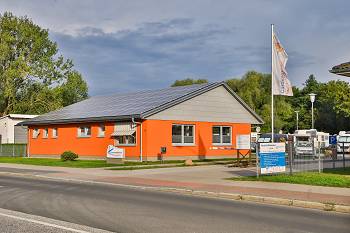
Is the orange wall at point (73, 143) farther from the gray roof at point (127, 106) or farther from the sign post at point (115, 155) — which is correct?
the sign post at point (115, 155)

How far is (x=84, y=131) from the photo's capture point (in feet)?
123

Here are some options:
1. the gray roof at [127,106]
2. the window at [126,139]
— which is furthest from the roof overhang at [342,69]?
the window at [126,139]

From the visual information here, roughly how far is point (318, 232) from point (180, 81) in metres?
81.1

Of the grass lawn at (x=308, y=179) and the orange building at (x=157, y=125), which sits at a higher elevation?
the orange building at (x=157, y=125)

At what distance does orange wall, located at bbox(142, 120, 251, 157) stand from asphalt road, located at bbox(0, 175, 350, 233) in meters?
16.3

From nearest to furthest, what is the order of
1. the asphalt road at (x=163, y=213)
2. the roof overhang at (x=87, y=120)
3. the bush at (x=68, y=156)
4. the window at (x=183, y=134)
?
the asphalt road at (x=163, y=213) → the roof overhang at (x=87, y=120) → the bush at (x=68, y=156) → the window at (x=183, y=134)

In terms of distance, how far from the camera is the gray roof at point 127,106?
3331 cm

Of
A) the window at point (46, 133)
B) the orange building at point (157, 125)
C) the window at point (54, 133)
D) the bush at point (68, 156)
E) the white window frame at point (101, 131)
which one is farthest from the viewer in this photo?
the window at point (46, 133)

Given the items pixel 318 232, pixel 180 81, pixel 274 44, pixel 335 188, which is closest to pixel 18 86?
pixel 180 81

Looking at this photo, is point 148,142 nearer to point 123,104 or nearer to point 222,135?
point 123,104

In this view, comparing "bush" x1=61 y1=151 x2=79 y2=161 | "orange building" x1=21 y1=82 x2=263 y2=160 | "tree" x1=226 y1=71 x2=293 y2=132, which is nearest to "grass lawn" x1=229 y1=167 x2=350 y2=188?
"orange building" x1=21 y1=82 x2=263 y2=160

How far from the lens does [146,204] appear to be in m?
13.2

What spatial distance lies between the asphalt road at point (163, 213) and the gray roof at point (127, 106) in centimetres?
1710

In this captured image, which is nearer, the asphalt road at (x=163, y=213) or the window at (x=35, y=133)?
the asphalt road at (x=163, y=213)
